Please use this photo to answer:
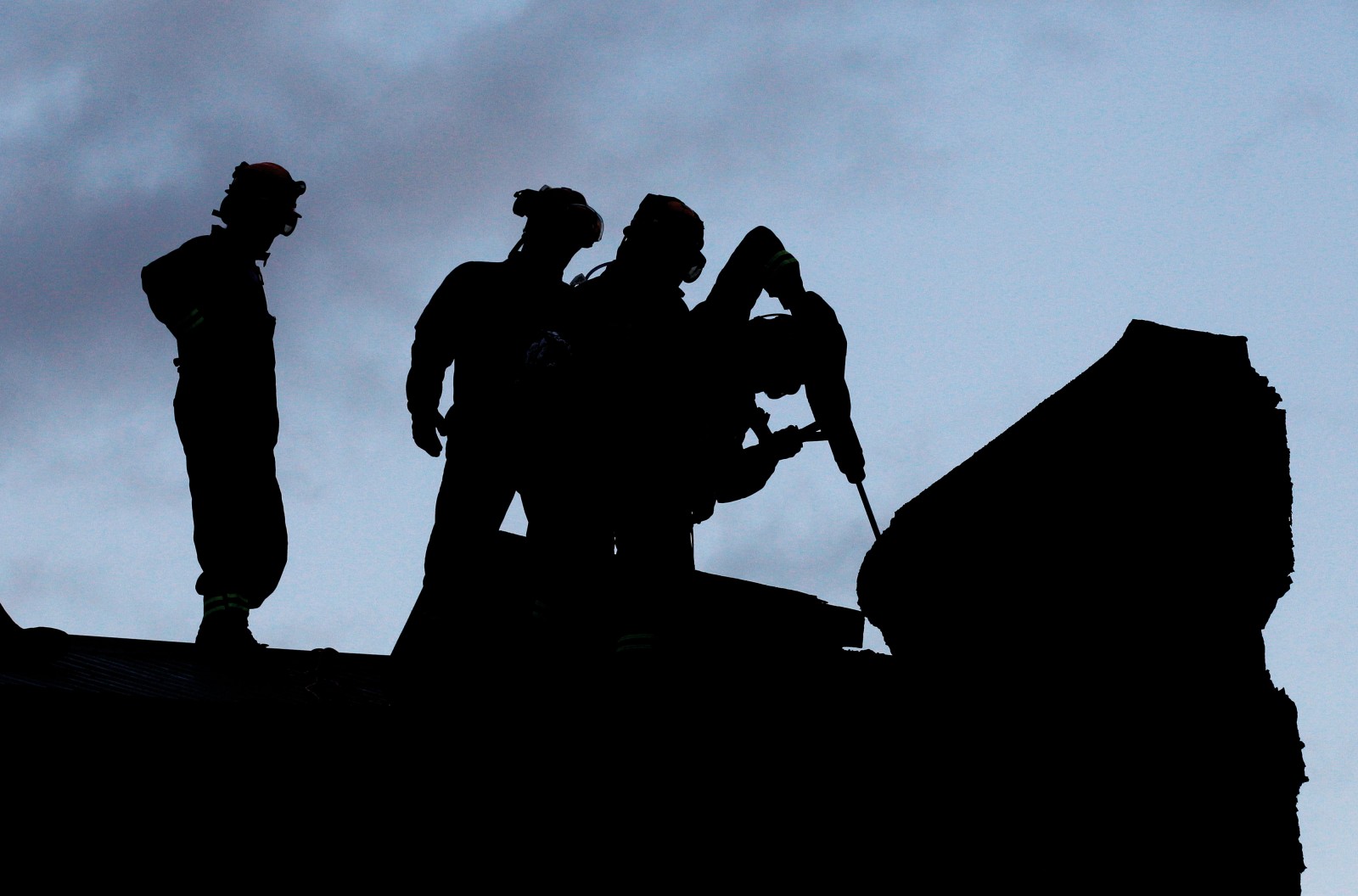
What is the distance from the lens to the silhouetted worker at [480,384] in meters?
7.04

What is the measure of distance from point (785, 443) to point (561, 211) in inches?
64.7

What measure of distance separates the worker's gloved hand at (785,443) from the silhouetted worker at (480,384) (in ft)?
3.50

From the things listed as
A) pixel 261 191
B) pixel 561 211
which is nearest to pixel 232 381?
pixel 261 191

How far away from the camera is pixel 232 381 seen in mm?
6984

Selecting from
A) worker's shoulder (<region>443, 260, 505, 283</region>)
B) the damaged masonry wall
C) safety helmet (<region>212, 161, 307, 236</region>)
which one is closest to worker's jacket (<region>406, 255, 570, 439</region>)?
worker's shoulder (<region>443, 260, 505, 283</region>)

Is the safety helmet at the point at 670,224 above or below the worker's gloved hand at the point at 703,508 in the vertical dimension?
above

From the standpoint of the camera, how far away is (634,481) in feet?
20.4

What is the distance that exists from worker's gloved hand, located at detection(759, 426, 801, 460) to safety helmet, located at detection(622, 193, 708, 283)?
0.78 metres

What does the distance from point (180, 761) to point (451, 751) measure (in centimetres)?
65

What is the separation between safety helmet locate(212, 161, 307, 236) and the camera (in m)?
7.06

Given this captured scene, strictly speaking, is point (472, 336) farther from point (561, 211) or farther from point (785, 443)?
point (785, 443)

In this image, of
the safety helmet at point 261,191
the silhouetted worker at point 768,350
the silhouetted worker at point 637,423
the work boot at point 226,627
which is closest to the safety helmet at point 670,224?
the silhouetted worker at point 637,423

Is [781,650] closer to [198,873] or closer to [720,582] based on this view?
[720,582]

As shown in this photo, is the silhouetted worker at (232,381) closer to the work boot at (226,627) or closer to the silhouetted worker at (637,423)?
the work boot at (226,627)
